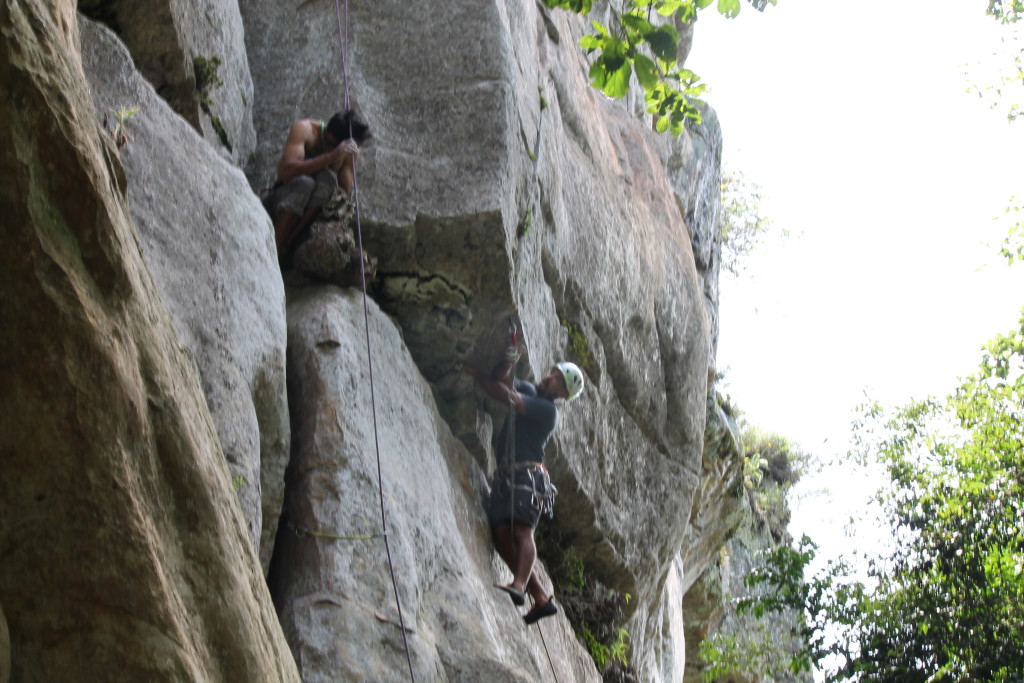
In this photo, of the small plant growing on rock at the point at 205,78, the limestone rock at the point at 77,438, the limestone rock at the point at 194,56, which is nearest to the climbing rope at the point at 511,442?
the limestone rock at the point at 194,56

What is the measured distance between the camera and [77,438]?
2912mm

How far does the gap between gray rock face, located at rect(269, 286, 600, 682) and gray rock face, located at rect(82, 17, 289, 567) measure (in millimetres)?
234

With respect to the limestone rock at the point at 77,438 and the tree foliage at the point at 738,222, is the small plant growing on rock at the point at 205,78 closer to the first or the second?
the limestone rock at the point at 77,438

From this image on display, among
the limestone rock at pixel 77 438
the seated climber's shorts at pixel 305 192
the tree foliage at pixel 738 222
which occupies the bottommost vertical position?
the limestone rock at pixel 77 438

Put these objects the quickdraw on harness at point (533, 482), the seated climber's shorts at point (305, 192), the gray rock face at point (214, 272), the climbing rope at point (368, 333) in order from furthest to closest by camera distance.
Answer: the quickdraw on harness at point (533, 482)
the seated climber's shorts at point (305, 192)
the climbing rope at point (368, 333)
the gray rock face at point (214, 272)

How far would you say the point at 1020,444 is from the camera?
39.4ft

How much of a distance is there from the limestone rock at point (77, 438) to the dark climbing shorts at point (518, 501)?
13.9ft

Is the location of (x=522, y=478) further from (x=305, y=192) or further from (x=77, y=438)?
(x=77, y=438)

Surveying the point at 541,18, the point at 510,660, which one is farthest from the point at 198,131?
the point at 541,18

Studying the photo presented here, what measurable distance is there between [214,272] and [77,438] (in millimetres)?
2563

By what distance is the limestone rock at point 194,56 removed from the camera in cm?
645

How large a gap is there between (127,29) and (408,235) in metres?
2.13

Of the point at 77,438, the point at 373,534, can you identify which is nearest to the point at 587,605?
the point at 373,534

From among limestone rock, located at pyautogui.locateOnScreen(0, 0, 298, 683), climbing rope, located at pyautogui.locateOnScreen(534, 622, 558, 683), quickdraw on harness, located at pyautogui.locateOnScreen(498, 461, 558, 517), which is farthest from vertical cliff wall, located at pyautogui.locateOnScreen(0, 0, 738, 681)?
quickdraw on harness, located at pyautogui.locateOnScreen(498, 461, 558, 517)
